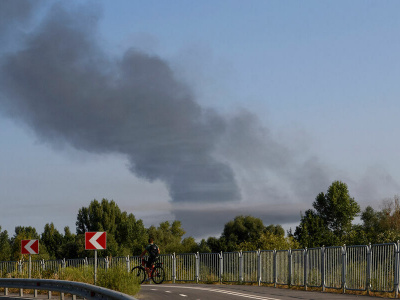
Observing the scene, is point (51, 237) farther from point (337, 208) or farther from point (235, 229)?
point (337, 208)

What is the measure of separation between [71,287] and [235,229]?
306 ft

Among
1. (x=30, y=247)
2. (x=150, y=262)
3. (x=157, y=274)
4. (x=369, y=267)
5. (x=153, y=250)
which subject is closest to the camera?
(x=369, y=267)

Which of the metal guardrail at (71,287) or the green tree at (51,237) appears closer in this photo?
the metal guardrail at (71,287)

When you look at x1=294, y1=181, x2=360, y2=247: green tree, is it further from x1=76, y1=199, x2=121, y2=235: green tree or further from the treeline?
x1=76, y1=199, x2=121, y2=235: green tree

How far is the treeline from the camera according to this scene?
92500mm

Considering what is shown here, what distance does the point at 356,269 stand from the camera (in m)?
25.7

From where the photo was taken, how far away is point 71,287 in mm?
19891

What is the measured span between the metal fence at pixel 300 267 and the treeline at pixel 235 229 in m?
44.5

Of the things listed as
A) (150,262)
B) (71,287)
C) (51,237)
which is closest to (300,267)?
(150,262)

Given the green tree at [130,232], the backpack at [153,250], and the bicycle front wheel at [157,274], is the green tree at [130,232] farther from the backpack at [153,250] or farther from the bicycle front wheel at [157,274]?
the backpack at [153,250]

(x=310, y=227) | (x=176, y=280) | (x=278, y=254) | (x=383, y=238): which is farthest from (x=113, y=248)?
(x=278, y=254)

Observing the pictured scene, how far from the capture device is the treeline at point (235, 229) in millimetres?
92500

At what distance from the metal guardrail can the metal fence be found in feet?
10.6

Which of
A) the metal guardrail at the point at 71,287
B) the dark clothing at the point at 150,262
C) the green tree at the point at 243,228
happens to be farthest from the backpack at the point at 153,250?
the green tree at the point at 243,228
